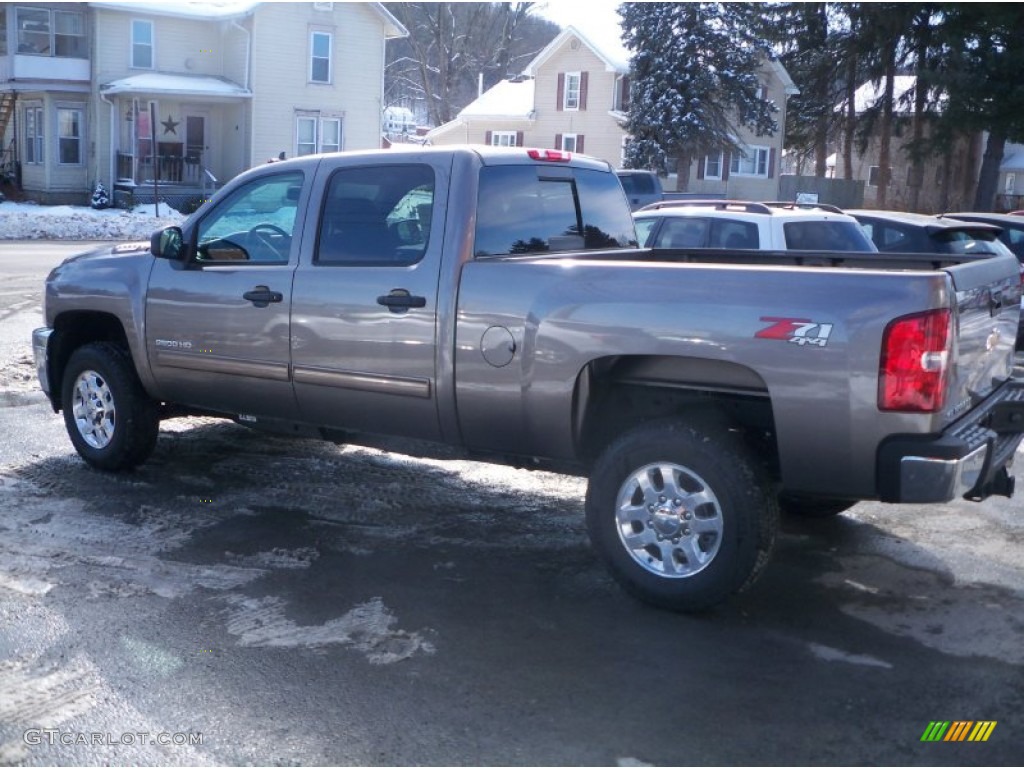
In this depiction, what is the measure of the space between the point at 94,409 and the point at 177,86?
30.5 meters

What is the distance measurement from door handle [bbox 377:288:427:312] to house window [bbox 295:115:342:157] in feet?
112

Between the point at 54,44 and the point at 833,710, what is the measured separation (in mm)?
36656

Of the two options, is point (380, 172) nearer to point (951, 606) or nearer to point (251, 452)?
point (251, 452)

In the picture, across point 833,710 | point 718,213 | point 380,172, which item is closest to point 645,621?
point 833,710

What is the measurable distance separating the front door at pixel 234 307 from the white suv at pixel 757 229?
4.43m

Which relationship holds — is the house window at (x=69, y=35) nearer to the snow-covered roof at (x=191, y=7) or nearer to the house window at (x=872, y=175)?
the snow-covered roof at (x=191, y=7)

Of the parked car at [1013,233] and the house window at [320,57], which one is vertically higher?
the house window at [320,57]

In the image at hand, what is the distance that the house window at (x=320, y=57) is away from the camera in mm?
38719

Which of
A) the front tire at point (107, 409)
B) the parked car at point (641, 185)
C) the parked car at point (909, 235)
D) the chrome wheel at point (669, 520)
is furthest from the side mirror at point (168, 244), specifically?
the parked car at point (641, 185)

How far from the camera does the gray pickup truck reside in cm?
476

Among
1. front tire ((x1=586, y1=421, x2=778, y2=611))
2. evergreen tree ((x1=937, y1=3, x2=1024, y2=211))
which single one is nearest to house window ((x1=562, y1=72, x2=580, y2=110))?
evergreen tree ((x1=937, y1=3, x2=1024, y2=211))

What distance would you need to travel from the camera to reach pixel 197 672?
14.9 ft

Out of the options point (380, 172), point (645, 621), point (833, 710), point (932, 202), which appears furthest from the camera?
point (932, 202)

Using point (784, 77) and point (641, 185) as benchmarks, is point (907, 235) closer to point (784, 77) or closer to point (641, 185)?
point (641, 185)
